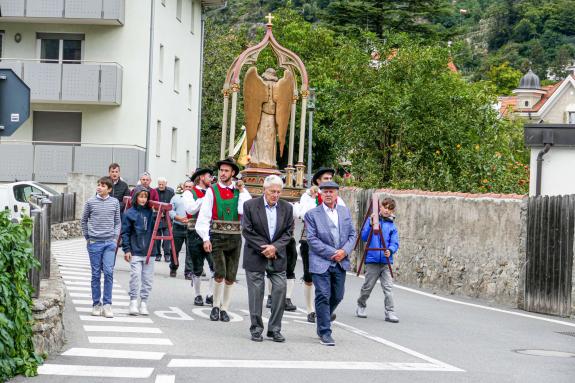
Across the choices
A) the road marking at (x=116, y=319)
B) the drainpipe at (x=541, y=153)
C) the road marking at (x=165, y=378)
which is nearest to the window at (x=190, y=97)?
the drainpipe at (x=541, y=153)

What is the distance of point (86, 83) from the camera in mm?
36844

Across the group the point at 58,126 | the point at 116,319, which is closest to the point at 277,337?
the point at 116,319

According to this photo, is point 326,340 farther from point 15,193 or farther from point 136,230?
point 15,193

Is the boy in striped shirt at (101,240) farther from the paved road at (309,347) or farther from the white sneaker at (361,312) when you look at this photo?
the white sneaker at (361,312)

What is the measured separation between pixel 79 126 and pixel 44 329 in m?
28.7

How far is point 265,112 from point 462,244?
184 inches

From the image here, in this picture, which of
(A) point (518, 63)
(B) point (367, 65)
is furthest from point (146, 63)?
(A) point (518, 63)

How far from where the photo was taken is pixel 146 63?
37.8 meters

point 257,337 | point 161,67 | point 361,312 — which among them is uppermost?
point 161,67

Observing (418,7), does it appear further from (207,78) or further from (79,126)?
(79,126)

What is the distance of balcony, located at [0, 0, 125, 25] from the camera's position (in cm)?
3675

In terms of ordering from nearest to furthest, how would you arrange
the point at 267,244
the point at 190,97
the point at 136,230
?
the point at 267,244 → the point at 136,230 → the point at 190,97

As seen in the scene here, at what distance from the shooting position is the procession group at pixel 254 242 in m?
12.4

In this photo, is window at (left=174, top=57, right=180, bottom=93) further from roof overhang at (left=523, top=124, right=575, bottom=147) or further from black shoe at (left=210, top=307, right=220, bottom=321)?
black shoe at (left=210, top=307, right=220, bottom=321)
